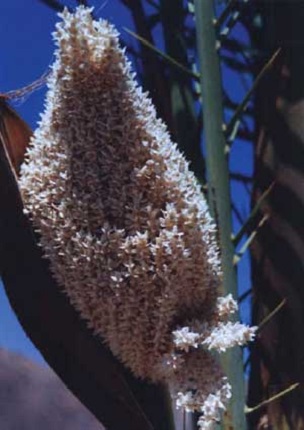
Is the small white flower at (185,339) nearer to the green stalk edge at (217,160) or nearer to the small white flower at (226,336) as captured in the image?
the small white flower at (226,336)

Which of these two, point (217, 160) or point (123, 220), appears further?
point (217, 160)

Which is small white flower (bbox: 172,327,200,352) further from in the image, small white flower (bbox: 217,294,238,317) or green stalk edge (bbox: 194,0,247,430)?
green stalk edge (bbox: 194,0,247,430)

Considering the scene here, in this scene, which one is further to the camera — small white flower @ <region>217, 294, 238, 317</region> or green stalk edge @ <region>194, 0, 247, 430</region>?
green stalk edge @ <region>194, 0, 247, 430</region>

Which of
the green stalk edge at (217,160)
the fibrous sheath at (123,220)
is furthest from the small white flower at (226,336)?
the green stalk edge at (217,160)

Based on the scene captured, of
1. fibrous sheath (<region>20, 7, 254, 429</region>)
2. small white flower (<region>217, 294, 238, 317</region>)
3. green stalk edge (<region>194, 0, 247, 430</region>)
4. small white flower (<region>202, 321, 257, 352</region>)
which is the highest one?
green stalk edge (<region>194, 0, 247, 430</region>)

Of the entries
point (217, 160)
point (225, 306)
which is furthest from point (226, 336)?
point (217, 160)

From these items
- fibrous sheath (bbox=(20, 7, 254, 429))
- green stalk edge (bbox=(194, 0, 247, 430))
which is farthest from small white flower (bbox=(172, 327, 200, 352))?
green stalk edge (bbox=(194, 0, 247, 430))

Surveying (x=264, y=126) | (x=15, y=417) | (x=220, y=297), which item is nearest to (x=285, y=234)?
(x=264, y=126)

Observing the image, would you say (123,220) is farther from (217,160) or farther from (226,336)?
(217,160)
